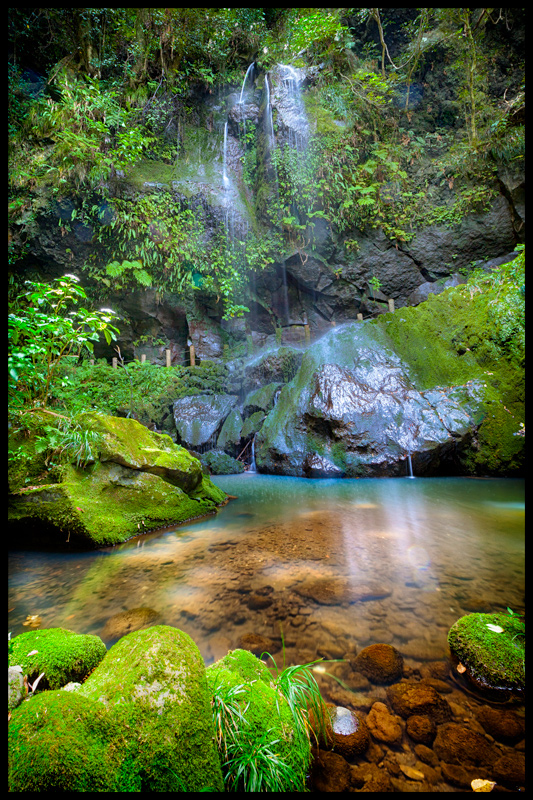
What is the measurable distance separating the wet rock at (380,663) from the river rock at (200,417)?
8.92 metres

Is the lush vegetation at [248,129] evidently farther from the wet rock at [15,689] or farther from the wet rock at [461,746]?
the wet rock at [461,746]

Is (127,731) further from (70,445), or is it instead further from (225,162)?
(225,162)

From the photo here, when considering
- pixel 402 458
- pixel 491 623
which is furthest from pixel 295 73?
pixel 491 623

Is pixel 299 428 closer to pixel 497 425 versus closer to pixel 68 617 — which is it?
pixel 497 425

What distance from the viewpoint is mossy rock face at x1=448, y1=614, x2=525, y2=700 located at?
1.55m

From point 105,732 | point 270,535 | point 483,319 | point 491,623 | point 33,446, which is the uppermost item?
point 483,319

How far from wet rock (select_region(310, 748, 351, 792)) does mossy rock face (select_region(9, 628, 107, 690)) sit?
107 centimetres

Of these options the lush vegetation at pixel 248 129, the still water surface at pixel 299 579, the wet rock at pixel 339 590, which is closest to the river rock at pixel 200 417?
the lush vegetation at pixel 248 129

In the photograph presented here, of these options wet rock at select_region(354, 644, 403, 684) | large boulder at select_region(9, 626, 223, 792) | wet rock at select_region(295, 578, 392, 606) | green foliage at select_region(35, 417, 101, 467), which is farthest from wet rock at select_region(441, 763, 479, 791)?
green foliage at select_region(35, 417, 101, 467)

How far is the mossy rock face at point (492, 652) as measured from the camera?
155 cm

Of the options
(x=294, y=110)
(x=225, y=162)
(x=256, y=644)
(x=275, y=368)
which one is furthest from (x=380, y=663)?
(x=225, y=162)

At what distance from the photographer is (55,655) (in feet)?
4.74

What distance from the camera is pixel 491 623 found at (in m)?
1.80
